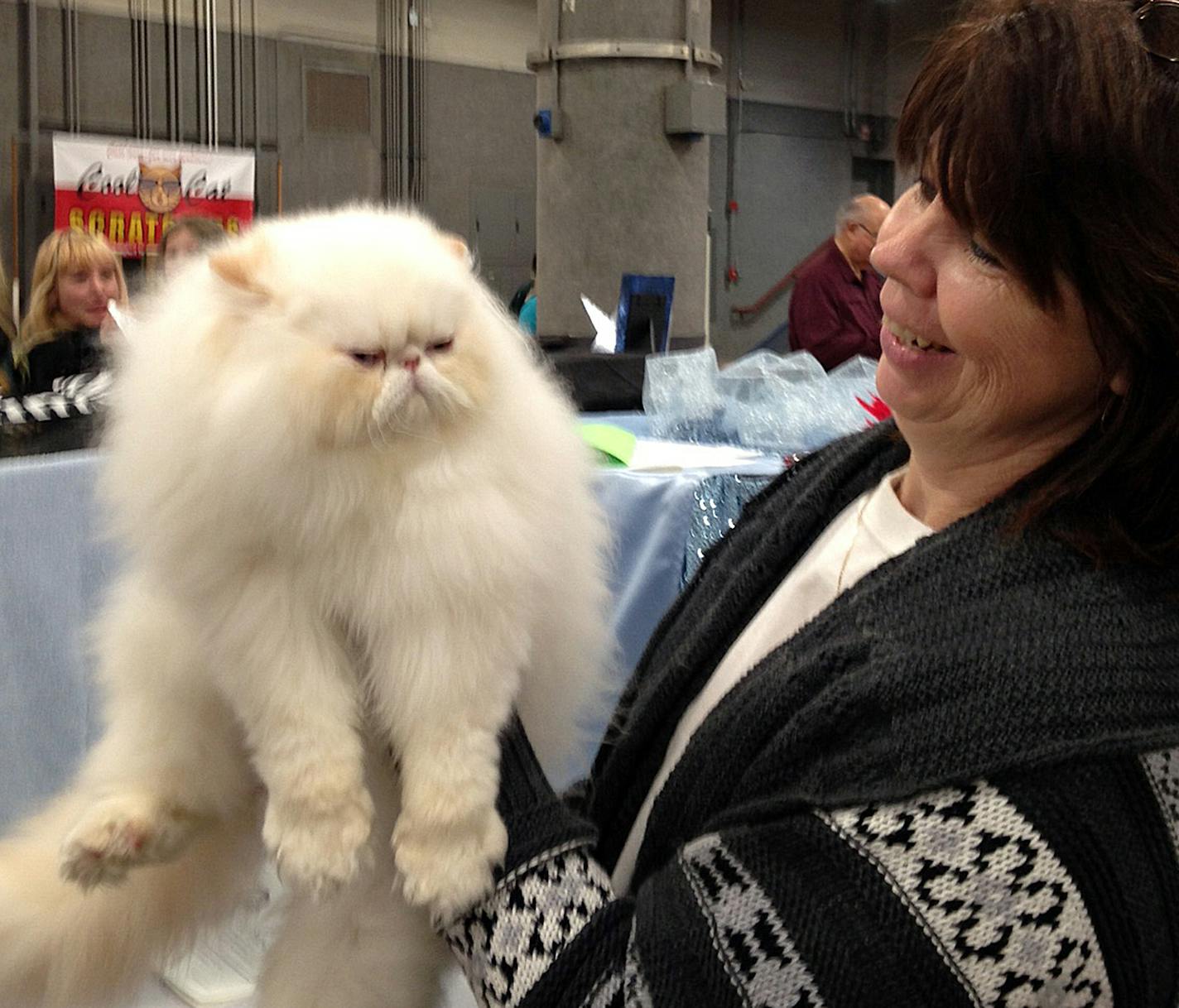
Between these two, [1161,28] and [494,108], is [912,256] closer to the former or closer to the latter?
[1161,28]

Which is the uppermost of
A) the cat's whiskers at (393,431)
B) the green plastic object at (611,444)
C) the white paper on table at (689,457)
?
the cat's whiskers at (393,431)

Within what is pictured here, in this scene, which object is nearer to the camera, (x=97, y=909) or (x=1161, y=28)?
(x=1161, y=28)

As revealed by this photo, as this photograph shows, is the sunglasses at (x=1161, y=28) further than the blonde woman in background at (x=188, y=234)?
No

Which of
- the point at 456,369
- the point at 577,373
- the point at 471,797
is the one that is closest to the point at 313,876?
the point at 471,797

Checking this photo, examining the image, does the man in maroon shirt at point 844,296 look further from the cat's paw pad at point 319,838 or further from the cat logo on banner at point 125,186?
the cat's paw pad at point 319,838

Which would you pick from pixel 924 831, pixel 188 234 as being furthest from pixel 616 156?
pixel 924 831

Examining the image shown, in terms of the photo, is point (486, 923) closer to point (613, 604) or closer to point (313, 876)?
point (313, 876)

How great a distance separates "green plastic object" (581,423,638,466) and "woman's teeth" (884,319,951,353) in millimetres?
886

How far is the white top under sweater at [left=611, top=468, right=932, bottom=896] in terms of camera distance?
3.27 feet

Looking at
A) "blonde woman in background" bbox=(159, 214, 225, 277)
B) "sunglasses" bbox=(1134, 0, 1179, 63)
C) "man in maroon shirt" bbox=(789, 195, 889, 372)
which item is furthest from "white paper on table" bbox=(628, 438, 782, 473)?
"man in maroon shirt" bbox=(789, 195, 889, 372)

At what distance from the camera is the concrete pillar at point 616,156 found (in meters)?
4.67

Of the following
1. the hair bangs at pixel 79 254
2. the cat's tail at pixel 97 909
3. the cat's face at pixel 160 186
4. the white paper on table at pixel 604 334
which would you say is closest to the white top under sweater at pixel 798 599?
the cat's tail at pixel 97 909

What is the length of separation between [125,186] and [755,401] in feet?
17.9

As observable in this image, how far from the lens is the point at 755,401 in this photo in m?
2.23
